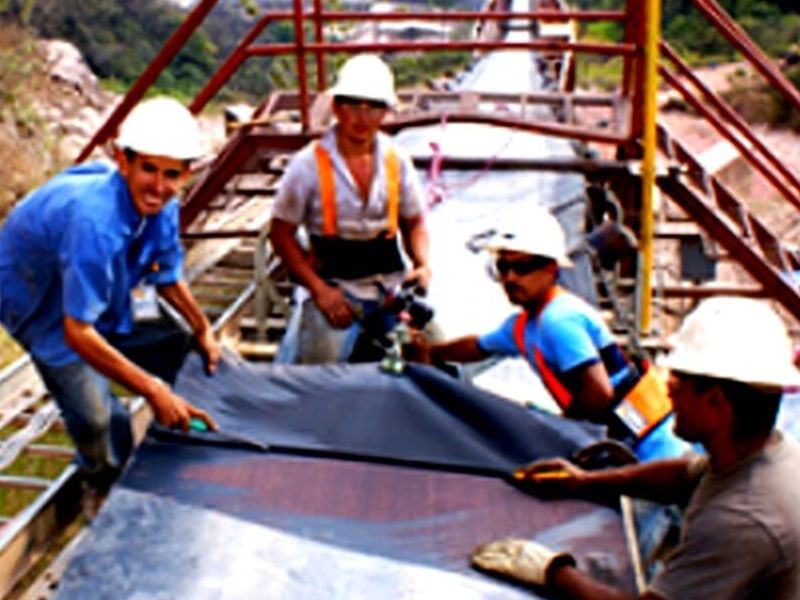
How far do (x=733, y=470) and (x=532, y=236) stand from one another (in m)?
1.36

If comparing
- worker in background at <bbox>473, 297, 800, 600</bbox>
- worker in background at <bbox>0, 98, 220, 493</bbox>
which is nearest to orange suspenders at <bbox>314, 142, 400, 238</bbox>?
worker in background at <bbox>0, 98, 220, 493</bbox>

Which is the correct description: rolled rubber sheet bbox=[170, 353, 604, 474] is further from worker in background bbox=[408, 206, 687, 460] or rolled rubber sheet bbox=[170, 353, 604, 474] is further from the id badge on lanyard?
the id badge on lanyard

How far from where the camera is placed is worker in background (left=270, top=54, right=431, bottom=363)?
180 inches

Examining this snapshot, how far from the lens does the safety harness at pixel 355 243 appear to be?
464 cm

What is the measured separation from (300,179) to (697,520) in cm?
262

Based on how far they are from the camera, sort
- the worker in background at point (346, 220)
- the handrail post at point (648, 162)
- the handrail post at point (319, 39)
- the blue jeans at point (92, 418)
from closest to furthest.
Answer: the blue jeans at point (92, 418) < the worker in background at point (346, 220) < the handrail post at point (648, 162) < the handrail post at point (319, 39)

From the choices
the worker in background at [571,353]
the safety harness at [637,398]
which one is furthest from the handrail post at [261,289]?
the safety harness at [637,398]

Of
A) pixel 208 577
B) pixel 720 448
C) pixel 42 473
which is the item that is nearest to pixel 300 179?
pixel 208 577

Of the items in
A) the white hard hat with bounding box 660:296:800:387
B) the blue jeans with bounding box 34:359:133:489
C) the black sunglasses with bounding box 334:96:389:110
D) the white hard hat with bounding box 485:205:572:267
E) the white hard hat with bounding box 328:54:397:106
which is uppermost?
the white hard hat with bounding box 328:54:397:106

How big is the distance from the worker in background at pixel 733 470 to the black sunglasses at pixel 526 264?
1.03 metres

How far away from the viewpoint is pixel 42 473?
7758mm

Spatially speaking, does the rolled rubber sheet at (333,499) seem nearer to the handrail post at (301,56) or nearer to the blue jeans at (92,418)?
the blue jeans at (92,418)

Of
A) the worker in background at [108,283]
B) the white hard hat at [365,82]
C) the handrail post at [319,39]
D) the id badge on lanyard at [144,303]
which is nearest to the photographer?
the worker in background at [108,283]

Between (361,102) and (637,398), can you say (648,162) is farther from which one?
(637,398)
